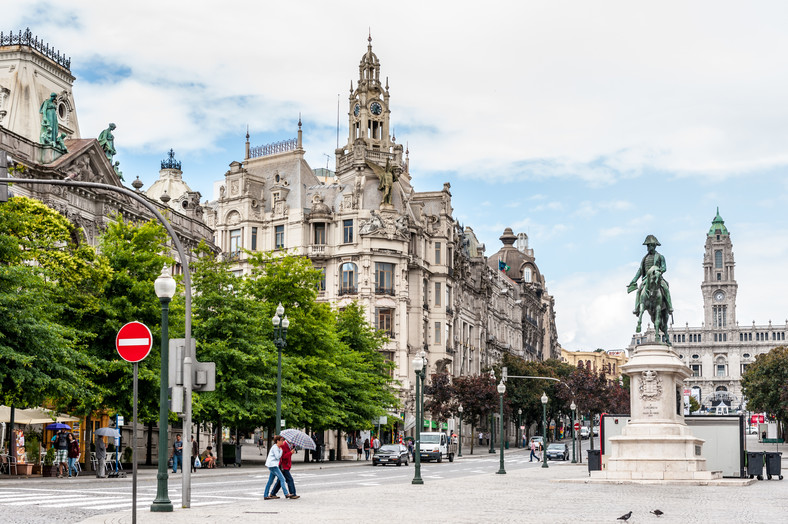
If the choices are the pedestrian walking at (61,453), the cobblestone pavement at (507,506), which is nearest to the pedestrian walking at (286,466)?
the cobblestone pavement at (507,506)

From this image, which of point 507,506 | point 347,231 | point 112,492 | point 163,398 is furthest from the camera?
point 347,231

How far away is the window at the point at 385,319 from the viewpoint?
88.5 m

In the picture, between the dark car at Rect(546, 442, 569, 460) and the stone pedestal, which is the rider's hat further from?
the dark car at Rect(546, 442, 569, 460)

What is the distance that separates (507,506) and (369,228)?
64.1 m

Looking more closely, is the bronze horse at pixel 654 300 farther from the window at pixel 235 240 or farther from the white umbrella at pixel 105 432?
the window at pixel 235 240

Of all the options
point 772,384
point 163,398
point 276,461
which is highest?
point 163,398

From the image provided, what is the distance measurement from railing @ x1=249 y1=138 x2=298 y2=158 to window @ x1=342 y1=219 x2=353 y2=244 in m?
11.0

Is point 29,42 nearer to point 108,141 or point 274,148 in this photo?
point 108,141

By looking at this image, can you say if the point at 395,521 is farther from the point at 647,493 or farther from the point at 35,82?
the point at 35,82

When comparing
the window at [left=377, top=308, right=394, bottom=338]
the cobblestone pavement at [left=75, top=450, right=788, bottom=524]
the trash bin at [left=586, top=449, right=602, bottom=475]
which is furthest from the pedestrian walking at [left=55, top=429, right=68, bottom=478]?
the window at [left=377, top=308, right=394, bottom=338]

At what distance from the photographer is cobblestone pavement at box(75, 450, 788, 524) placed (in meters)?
20.3

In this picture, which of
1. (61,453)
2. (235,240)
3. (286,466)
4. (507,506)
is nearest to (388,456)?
(61,453)

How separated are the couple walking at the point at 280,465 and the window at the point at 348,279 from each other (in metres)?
62.4

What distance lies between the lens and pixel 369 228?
3457 inches
